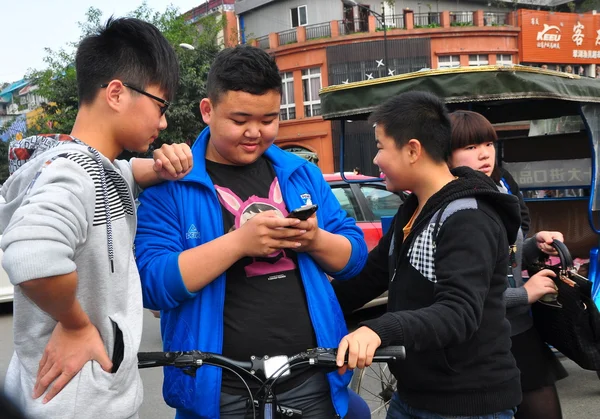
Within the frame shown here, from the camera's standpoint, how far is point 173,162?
1983mm

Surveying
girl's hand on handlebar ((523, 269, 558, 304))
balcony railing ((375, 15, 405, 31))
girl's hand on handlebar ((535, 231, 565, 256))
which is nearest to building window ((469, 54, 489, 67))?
balcony railing ((375, 15, 405, 31))

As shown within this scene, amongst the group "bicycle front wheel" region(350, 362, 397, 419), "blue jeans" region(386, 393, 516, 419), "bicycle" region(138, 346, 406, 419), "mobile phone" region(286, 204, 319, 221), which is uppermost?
"mobile phone" region(286, 204, 319, 221)

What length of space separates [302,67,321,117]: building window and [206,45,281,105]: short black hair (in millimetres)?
26891

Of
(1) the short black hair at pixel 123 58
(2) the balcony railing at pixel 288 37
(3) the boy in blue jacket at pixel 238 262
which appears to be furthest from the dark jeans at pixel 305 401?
(2) the balcony railing at pixel 288 37

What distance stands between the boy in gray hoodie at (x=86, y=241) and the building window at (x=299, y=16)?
99.9 ft

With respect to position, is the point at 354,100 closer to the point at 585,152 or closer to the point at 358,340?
the point at 585,152

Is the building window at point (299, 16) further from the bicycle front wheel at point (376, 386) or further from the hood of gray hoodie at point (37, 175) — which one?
the hood of gray hoodie at point (37, 175)

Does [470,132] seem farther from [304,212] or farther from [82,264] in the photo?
[82,264]

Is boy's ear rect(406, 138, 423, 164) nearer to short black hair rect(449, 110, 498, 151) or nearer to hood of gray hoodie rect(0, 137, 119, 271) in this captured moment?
short black hair rect(449, 110, 498, 151)

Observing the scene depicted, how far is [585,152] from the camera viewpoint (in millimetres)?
5918

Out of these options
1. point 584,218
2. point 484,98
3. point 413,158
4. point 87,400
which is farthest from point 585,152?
point 87,400

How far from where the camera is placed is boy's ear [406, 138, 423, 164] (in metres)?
2.20

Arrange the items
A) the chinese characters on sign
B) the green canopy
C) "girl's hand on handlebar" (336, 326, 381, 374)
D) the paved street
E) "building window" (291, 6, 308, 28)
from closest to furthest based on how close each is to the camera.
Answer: "girl's hand on handlebar" (336, 326, 381, 374) < the paved street < the green canopy < the chinese characters on sign < "building window" (291, 6, 308, 28)

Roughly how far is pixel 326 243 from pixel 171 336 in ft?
1.93
